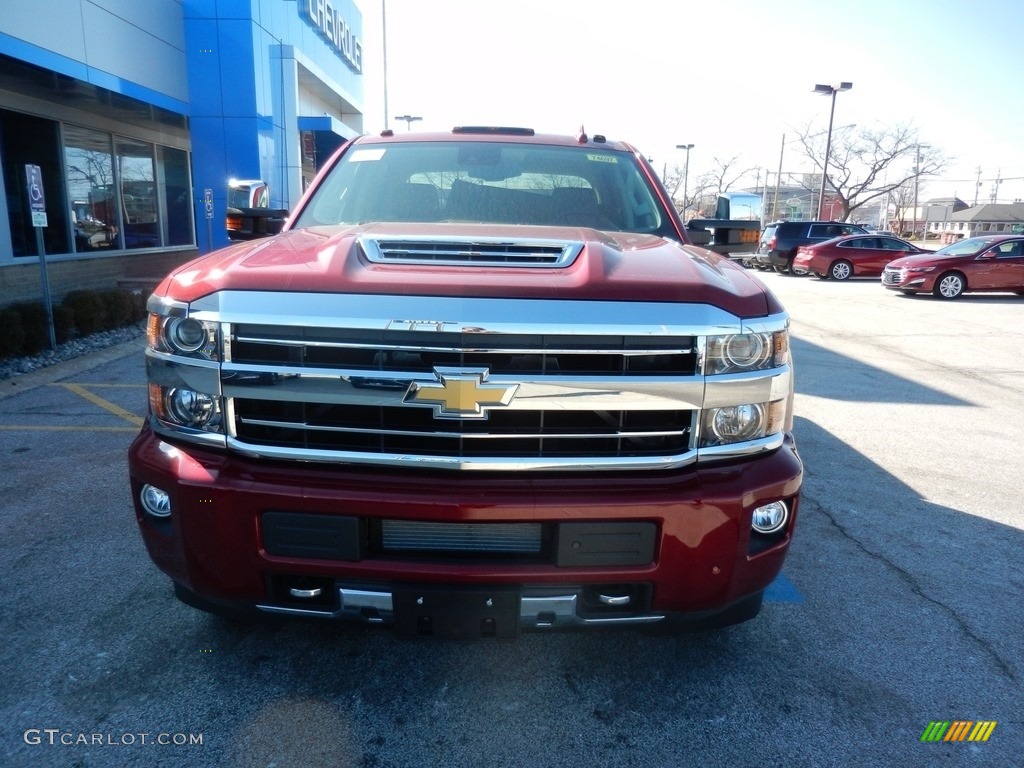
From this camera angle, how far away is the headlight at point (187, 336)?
2.07 m

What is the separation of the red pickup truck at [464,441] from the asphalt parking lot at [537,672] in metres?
0.39

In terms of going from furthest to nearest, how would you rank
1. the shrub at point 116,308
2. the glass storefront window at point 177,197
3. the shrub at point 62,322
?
the glass storefront window at point 177,197, the shrub at point 116,308, the shrub at point 62,322

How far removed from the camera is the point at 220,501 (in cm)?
206

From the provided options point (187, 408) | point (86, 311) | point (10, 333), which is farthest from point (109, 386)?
point (187, 408)

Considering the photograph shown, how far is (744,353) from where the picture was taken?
6.98ft

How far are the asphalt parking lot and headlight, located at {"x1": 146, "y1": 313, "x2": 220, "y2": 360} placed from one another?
116cm

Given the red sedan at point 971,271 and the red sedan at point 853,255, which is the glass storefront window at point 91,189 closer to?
the red sedan at point 971,271

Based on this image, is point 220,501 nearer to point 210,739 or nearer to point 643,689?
point 210,739

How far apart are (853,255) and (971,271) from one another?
214 inches

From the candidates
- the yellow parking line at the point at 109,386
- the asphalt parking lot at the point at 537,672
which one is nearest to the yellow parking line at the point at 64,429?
the asphalt parking lot at the point at 537,672

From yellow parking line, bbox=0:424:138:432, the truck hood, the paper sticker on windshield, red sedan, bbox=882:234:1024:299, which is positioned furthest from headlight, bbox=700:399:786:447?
red sedan, bbox=882:234:1024:299

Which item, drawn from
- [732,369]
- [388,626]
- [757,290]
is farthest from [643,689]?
[757,290]

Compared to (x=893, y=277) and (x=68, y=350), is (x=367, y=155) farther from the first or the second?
(x=893, y=277)

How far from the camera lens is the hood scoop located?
2225mm
